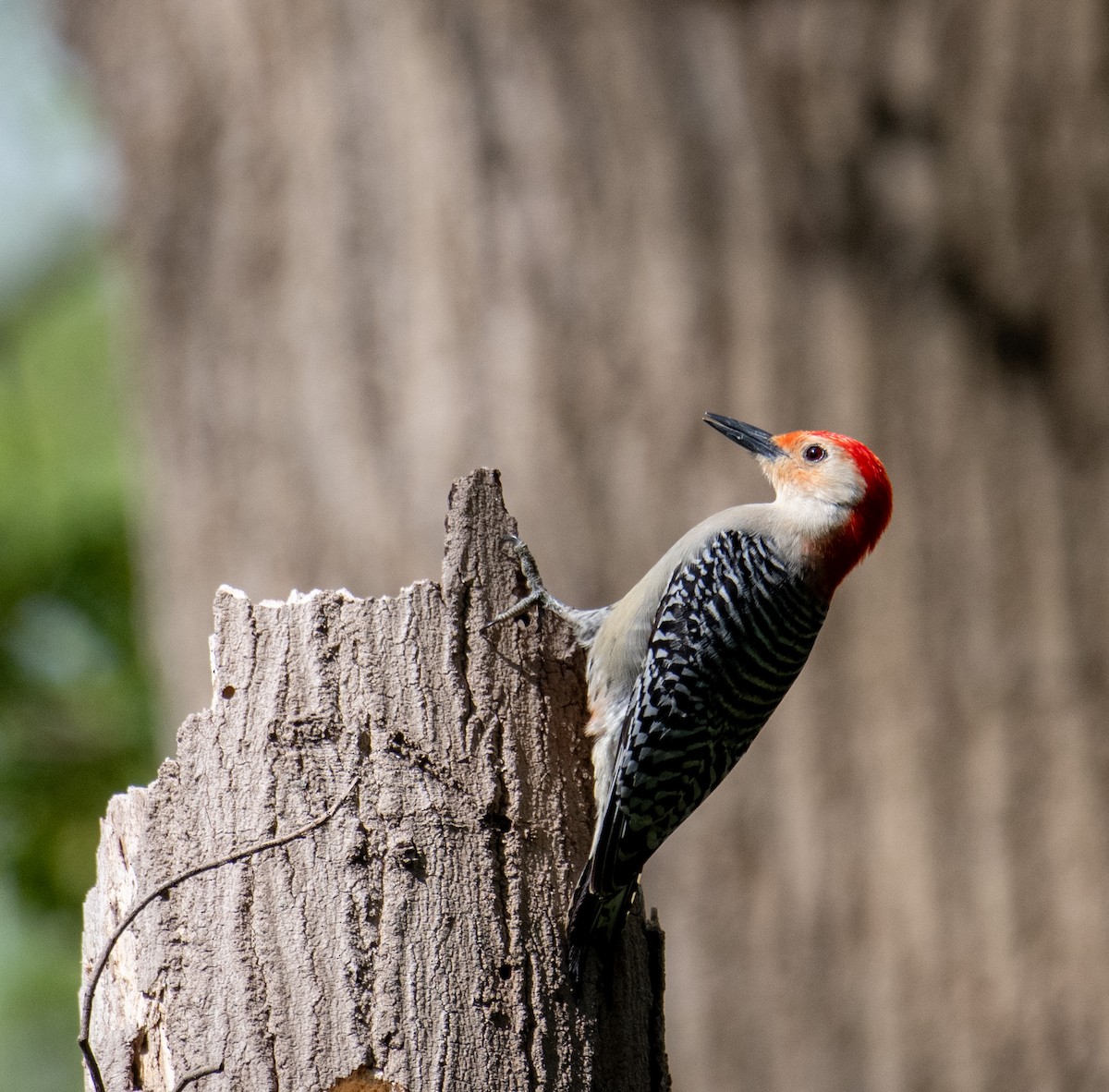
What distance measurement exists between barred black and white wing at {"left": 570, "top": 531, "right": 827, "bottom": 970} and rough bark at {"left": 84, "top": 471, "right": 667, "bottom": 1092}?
18.8 inches

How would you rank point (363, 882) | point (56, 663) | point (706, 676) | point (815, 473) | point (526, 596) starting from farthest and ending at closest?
point (56, 663), point (815, 473), point (706, 676), point (526, 596), point (363, 882)

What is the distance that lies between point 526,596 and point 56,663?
257 inches

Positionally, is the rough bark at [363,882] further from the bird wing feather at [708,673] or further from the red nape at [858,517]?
the red nape at [858,517]

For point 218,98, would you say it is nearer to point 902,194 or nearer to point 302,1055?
point 902,194

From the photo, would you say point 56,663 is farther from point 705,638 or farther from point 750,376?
point 705,638

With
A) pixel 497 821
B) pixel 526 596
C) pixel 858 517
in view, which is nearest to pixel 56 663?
pixel 858 517

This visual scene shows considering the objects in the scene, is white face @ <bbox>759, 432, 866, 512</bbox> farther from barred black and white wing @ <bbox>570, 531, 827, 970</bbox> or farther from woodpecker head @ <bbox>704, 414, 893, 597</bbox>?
barred black and white wing @ <bbox>570, 531, 827, 970</bbox>

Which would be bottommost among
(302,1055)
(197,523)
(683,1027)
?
(302,1055)

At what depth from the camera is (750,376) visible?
19.2 ft

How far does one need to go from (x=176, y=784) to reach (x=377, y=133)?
12.5 ft

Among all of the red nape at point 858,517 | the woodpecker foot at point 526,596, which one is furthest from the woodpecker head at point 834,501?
the woodpecker foot at point 526,596

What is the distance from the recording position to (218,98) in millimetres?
6438

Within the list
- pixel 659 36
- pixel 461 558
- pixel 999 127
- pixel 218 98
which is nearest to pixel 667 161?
pixel 659 36

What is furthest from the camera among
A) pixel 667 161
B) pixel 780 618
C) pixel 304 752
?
pixel 667 161
